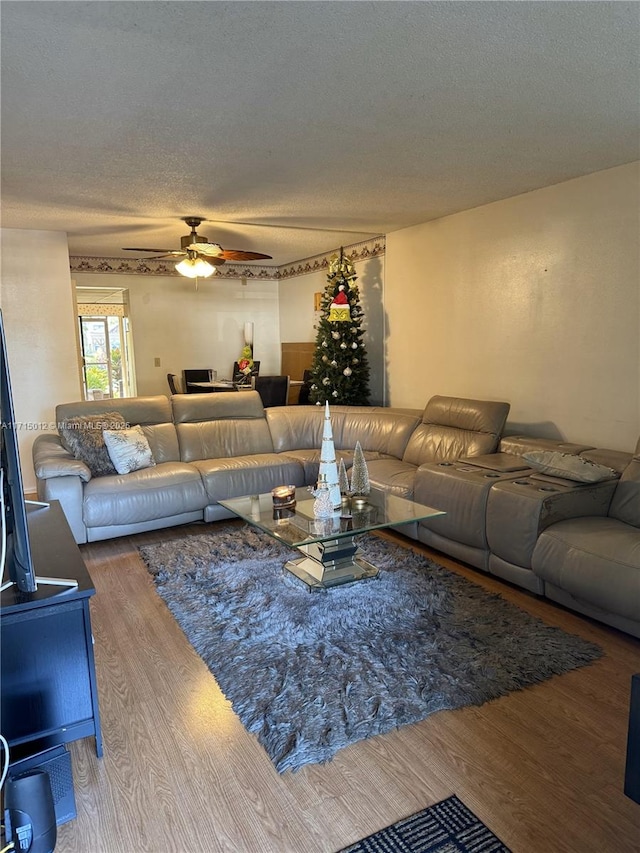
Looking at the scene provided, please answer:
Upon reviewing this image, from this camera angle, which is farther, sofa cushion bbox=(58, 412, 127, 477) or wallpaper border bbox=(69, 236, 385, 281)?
wallpaper border bbox=(69, 236, 385, 281)

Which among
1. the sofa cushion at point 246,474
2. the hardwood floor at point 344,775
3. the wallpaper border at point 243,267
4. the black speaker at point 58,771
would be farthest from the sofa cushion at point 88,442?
the black speaker at point 58,771

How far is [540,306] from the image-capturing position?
3988 millimetres

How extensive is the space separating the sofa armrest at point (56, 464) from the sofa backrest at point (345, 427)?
1.81m

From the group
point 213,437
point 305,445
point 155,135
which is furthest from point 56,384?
point 155,135

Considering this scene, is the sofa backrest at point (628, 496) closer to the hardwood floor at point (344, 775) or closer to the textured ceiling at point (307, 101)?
the hardwood floor at point (344, 775)

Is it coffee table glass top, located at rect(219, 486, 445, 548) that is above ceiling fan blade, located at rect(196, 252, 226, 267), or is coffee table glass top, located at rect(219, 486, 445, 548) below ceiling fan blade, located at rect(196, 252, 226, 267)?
below

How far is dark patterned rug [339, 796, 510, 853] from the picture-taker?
1514 millimetres

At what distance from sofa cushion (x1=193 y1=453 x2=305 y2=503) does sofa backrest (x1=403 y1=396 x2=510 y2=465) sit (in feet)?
3.24

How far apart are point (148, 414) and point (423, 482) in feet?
8.08

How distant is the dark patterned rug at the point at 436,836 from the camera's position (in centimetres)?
151

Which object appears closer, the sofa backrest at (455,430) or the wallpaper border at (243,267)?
the sofa backrest at (455,430)

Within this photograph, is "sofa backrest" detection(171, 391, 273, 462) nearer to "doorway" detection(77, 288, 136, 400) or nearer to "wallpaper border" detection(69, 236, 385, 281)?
"wallpaper border" detection(69, 236, 385, 281)

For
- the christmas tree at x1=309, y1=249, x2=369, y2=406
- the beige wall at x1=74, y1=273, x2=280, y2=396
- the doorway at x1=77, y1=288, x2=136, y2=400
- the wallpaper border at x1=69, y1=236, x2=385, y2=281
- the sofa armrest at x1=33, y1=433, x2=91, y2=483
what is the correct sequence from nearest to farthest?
the sofa armrest at x1=33, y1=433, x2=91, y2=483, the christmas tree at x1=309, y1=249, x2=369, y2=406, the wallpaper border at x1=69, y1=236, x2=385, y2=281, the beige wall at x1=74, y1=273, x2=280, y2=396, the doorway at x1=77, y1=288, x2=136, y2=400

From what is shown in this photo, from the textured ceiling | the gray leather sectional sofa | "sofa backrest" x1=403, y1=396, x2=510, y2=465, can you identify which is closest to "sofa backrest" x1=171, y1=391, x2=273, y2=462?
the gray leather sectional sofa
